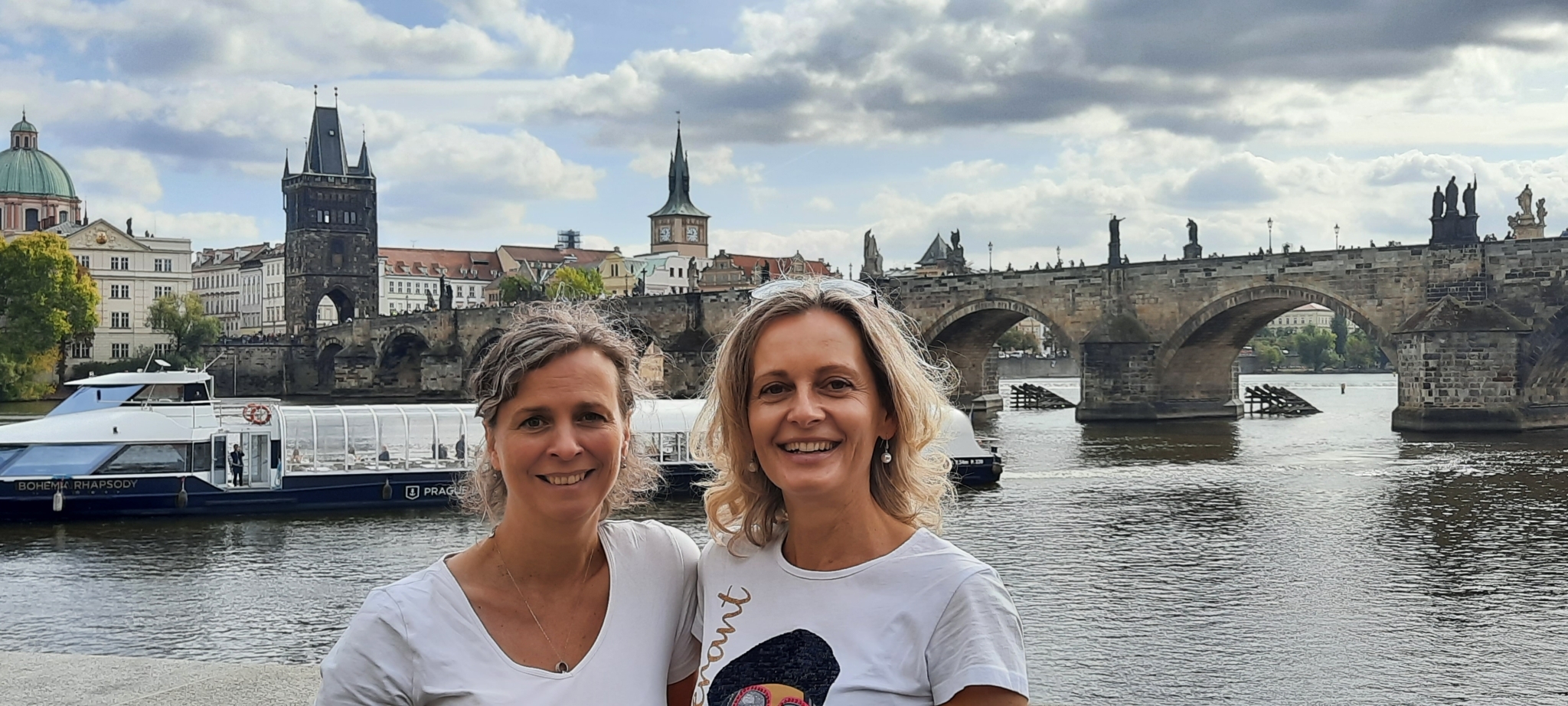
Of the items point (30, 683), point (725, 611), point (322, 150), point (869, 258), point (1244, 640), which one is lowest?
point (1244, 640)

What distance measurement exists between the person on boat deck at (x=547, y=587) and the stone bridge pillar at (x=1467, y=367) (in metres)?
31.8

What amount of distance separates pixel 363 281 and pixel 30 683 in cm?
8582

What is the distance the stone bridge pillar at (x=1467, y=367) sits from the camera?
30672 mm

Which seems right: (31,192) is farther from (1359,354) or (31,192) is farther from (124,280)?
(1359,354)

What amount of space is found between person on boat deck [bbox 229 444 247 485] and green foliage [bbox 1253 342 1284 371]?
105 m

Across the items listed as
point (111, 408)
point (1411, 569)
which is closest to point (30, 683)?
point (1411, 569)

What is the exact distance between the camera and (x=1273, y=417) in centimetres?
4200

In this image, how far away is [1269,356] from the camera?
114m

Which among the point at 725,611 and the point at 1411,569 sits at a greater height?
the point at 725,611

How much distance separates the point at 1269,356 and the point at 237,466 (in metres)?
105

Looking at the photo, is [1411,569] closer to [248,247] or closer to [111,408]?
[111,408]

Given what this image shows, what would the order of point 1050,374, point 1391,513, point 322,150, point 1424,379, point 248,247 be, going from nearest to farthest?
point 1391,513 → point 1424,379 → point 322,150 → point 1050,374 → point 248,247

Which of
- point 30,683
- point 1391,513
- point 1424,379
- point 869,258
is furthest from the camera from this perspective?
point 869,258

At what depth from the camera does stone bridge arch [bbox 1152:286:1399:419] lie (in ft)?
119
